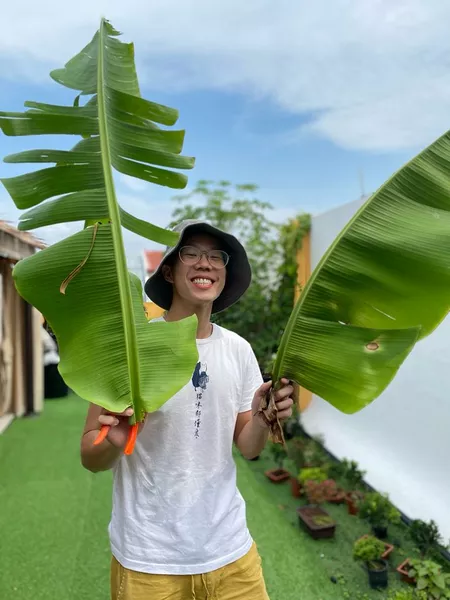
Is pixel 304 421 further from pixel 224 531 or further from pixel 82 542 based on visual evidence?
pixel 224 531

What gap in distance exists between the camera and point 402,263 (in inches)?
46.4

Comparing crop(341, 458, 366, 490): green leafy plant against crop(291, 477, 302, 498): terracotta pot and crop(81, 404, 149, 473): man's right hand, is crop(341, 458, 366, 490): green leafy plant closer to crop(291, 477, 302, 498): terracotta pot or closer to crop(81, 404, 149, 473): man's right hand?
crop(291, 477, 302, 498): terracotta pot

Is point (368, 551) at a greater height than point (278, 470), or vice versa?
point (368, 551)

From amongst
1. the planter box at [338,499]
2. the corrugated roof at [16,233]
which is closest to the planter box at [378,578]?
the planter box at [338,499]

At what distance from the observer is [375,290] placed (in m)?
1.19

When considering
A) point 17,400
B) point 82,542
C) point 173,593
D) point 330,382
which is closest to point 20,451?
point 17,400

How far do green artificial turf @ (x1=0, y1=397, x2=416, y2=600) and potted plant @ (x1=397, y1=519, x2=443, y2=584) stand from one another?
0.12m

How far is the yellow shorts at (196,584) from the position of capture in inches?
52.3

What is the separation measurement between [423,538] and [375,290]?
2.59 m

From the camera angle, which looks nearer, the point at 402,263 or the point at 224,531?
the point at 402,263

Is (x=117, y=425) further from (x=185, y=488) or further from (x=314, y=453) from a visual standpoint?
(x=314, y=453)

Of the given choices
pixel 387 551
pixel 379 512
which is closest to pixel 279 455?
pixel 379 512

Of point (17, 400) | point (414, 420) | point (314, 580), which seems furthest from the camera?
point (17, 400)

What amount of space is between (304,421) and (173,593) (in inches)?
183
